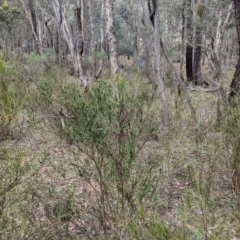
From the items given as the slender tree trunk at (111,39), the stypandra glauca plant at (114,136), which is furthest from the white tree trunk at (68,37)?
the stypandra glauca plant at (114,136)

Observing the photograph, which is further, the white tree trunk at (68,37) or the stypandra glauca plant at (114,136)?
the white tree trunk at (68,37)

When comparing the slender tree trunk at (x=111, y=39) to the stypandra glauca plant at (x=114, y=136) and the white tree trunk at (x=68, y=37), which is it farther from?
the stypandra glauca plant at (x=114, y=136)

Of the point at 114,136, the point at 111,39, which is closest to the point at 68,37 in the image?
the point at 111,39

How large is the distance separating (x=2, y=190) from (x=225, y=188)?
2088mm

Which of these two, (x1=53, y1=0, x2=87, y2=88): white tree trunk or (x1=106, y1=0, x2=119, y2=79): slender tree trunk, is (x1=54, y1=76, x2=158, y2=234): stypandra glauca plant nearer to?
(x1=106, y1=0, x2=119, y2=79): slender tree trunk

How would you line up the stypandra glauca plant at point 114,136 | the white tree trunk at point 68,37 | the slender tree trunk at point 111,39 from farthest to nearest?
the white tree trunk at point 68,37, the slender tree trunk at point 111,39, the stypandra glauca plant at point 114,136

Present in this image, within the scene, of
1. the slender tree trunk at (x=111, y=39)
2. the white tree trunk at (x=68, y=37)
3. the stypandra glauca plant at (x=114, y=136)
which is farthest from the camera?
the white tree trunk at (x=68, y=37)

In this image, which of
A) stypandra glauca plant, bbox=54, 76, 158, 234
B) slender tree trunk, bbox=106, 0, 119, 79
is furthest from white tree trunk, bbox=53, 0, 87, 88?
stypandra glauca plant, bbox=54, 76, 158, 234

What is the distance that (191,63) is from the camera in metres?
13.6

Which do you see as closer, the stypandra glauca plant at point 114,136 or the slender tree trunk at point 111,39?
the stypandra glauca plant at point 114,136

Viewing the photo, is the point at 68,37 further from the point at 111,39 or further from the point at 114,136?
the point at 114,136

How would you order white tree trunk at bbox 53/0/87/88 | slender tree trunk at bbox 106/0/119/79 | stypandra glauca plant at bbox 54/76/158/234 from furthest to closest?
1. white tree trunk at bbox 53/0/87/88
2. slender tree trunk at bbox 106/0/119/79
3. stypandra glauca plant at bbox 54/76/158/234

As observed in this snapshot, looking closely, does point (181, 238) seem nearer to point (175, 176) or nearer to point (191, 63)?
point (175, 176)

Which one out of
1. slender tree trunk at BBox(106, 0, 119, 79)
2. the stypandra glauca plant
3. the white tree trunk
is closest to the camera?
the stypandra glauca plant
